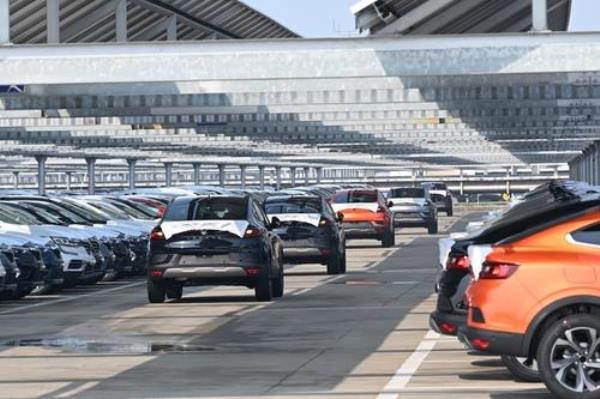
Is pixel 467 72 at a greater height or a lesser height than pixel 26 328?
greater

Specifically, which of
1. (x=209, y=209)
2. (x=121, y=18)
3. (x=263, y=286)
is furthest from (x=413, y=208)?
(x=263, y=286)

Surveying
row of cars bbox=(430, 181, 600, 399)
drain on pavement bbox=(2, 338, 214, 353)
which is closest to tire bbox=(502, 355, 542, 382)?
row of cars bbox=(430, 181, 600, 399)

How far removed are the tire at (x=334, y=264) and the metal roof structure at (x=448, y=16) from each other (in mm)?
4276

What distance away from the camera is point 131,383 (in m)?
13.7

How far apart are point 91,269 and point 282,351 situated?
1231 cm

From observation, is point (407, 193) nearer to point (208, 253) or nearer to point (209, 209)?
point (209, 209)

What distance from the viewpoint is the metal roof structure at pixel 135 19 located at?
4084cm

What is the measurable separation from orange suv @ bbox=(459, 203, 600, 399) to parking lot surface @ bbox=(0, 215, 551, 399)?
53 cm

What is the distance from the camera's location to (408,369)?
47.5 ft

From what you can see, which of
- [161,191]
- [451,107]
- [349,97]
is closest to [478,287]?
[349,97]

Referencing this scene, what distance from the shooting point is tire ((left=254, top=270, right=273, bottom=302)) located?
23312mm

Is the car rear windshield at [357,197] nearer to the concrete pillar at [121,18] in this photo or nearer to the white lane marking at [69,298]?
the concrete pillar at [121,18]

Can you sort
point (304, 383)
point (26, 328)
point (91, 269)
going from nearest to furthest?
point (304, 383), point (26, 328), point (91, 269)

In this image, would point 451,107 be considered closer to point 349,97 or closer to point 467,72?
point 349,97
